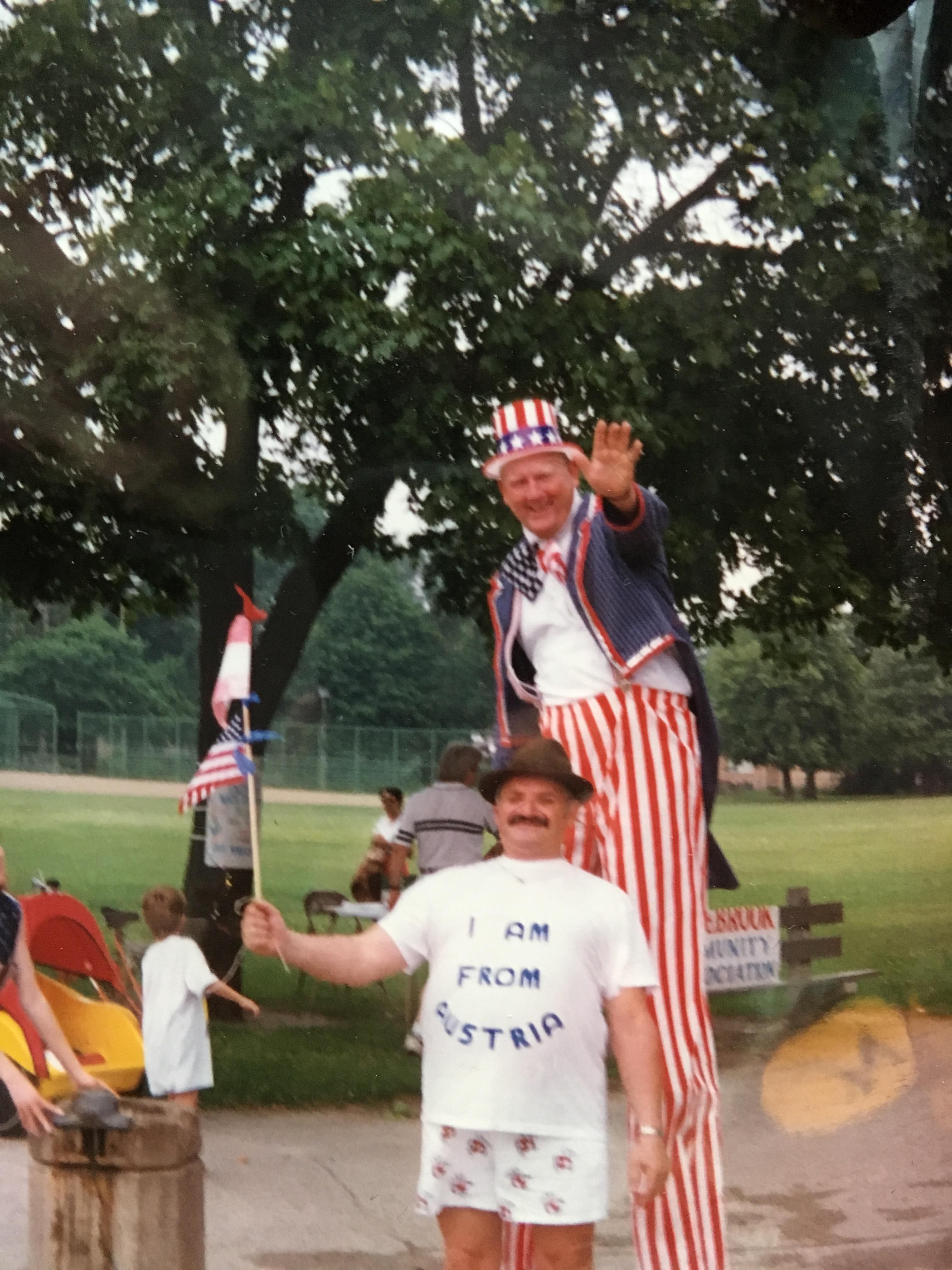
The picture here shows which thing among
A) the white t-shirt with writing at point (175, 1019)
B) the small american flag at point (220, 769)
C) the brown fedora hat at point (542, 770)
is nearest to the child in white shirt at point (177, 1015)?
the white t-shirt with writing at point (175, 1019)

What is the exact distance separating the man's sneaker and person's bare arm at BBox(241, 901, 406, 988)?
104 centimetres

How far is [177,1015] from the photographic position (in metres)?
3.19

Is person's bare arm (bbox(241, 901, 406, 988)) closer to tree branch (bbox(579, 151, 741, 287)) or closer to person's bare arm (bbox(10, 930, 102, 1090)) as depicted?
person's bare arm (bbox(10, 930, 102, 1090))

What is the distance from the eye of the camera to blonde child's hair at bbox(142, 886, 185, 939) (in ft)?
10.6

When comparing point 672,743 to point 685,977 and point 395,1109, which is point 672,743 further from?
point 395,1109

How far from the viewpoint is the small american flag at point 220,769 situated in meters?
3.03

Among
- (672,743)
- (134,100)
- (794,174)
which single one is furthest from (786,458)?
(134,100)

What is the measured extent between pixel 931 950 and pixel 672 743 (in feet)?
5.03

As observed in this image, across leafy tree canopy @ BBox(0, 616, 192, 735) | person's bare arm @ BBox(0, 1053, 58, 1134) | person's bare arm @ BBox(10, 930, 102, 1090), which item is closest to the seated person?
leafy tree canopy @ BBox(0, 616, 192, 735)

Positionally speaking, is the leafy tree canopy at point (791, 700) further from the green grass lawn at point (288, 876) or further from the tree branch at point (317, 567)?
the tree branch at point (317, 567)

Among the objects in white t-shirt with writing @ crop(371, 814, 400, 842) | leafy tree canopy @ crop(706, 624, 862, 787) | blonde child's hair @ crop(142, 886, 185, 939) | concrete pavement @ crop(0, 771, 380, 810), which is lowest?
blonde child's hair @ crop(142, 886, 185, 939)

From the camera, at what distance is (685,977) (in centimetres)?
269

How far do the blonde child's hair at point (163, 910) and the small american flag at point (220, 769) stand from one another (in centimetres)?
17

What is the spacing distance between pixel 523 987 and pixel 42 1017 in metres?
1.29
